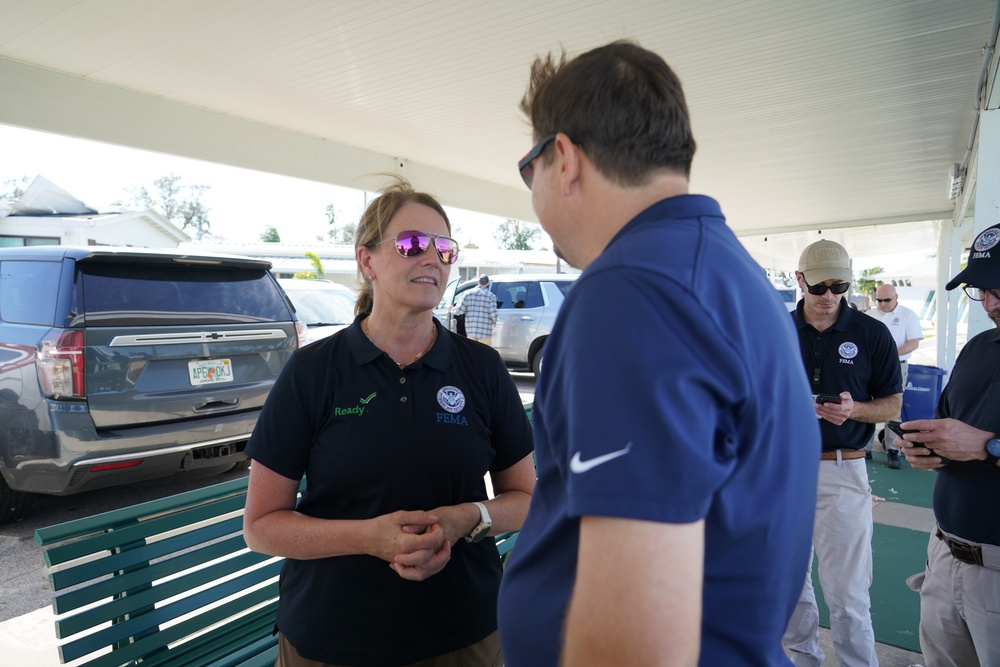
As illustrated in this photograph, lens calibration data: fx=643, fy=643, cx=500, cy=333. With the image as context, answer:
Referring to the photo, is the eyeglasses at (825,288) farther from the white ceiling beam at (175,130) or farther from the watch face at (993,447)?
the white ceiling beam at (175,130)

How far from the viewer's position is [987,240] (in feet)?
8.12

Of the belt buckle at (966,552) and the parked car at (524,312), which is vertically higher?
the parked car at (524,312)

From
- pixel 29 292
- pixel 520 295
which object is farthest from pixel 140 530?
pixel 520 295

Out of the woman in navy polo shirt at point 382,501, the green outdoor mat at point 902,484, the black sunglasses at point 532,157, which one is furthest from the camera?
the green outdoor mat at point 902,484

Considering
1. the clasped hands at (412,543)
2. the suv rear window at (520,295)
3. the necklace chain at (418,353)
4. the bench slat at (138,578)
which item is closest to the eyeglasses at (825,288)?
the necklace chain at (418,353)

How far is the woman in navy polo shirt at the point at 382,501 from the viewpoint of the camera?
167cm

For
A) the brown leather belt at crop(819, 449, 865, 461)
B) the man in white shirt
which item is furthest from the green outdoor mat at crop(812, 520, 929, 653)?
the man in white shirt

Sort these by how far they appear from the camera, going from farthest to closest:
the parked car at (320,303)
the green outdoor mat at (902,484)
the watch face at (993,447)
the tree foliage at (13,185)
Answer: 1. the tree foliage at (13,185)
2. the parked car at (320,303)
3. the green outdoor mat at (902,484)
4. the watch face at (993,447)

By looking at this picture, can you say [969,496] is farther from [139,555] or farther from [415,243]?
[139,555]

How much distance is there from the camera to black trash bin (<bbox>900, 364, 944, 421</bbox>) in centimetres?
711

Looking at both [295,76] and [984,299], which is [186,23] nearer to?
[295,76]

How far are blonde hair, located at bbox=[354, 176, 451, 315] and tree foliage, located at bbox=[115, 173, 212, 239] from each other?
73.7 meters

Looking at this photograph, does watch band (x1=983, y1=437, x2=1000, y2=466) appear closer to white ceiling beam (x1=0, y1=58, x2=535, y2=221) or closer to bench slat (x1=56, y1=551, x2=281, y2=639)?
bench slat (x1=56, y1=551, x2=281, y2=639)

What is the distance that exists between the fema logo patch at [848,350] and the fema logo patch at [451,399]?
2.51 metres
